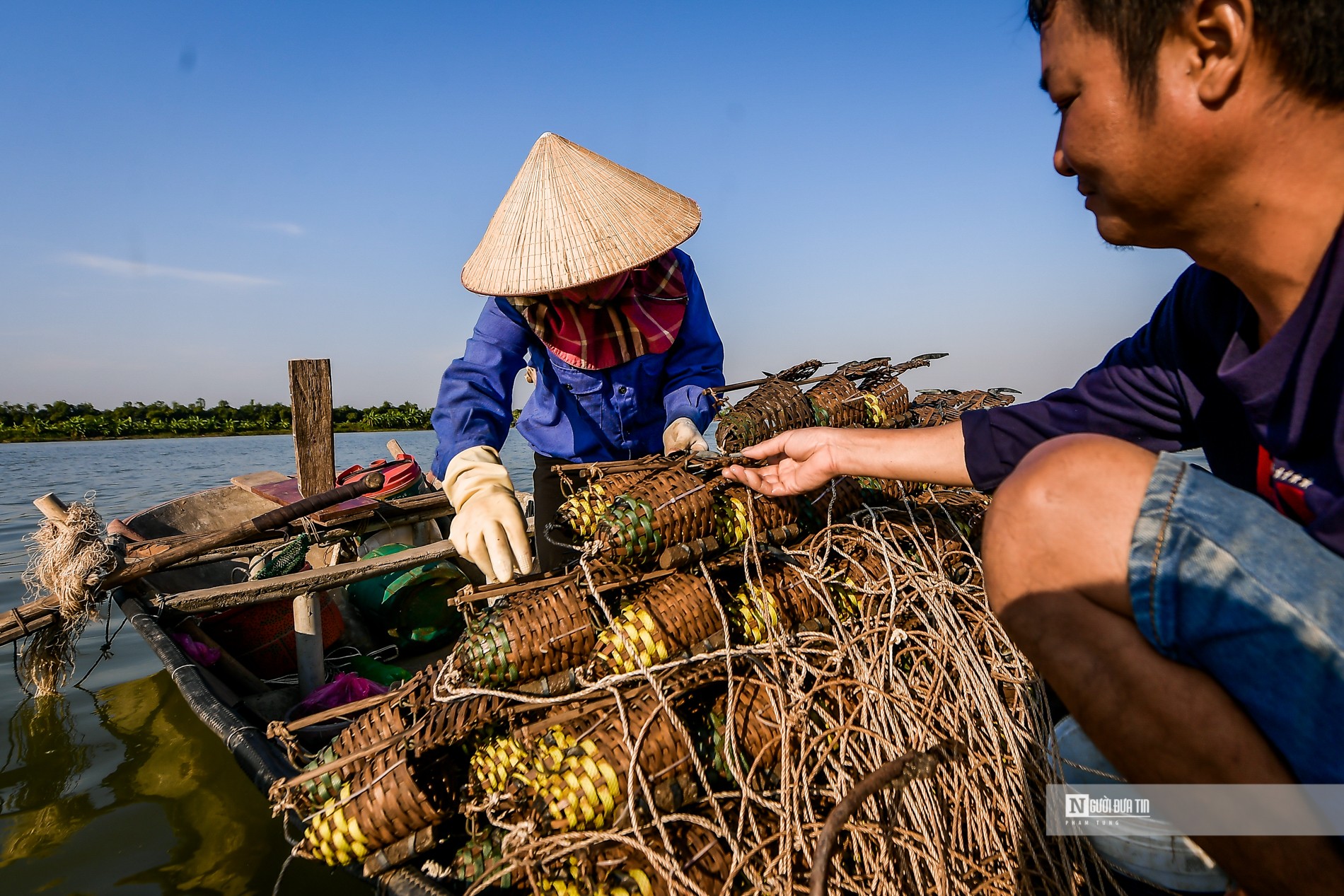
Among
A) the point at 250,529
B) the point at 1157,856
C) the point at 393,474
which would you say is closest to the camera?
the point at 1157,856

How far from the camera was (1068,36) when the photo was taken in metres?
1.15

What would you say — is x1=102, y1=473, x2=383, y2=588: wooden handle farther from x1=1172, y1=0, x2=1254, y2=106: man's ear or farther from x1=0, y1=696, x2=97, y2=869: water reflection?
x1=1172, y1=0, x2=1254, y2=106: man's ear

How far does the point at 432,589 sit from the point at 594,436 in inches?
69.8

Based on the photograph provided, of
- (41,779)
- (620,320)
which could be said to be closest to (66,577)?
(41,779)

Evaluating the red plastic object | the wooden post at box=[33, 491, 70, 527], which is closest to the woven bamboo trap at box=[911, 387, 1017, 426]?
the red plastic object

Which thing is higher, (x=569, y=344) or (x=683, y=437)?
(x=569, y=344)

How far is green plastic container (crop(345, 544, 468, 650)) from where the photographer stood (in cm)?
444

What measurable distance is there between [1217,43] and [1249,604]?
84cm

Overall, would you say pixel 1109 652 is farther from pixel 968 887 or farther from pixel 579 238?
pixel 579 238

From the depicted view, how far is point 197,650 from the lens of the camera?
3826 mm

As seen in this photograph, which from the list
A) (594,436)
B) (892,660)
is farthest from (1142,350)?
(594,436)

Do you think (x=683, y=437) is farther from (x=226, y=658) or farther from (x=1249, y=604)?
(x=226, y=658)

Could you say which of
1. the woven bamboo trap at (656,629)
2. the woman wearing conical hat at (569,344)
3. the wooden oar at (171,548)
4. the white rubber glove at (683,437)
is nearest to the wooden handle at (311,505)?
the wooden oar at (171,548)

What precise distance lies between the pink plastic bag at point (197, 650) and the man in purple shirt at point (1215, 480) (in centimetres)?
426
